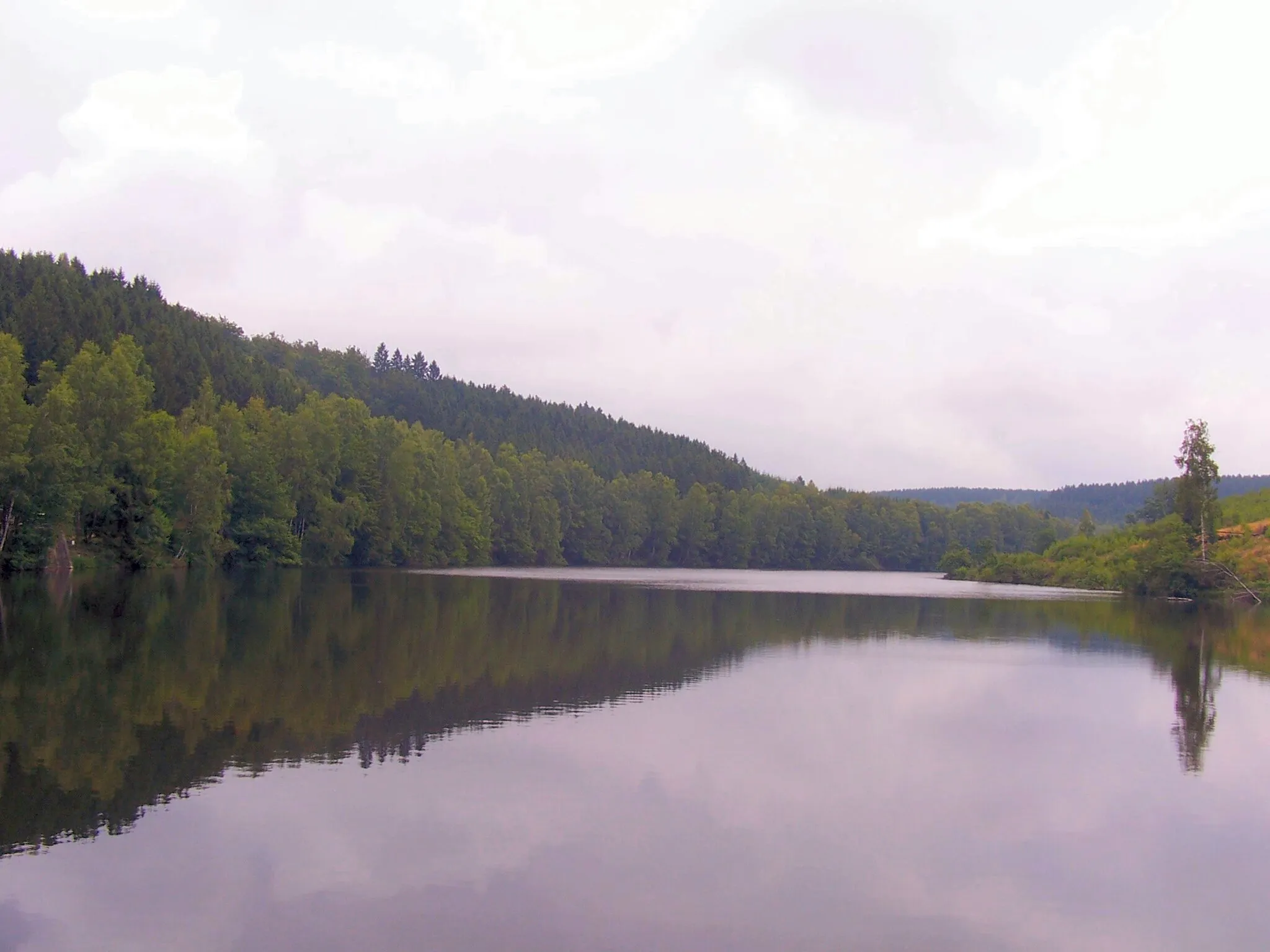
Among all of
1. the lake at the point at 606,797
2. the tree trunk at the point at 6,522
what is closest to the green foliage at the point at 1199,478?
the lake at the point at 606,797

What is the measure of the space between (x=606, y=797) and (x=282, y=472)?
88.7 m

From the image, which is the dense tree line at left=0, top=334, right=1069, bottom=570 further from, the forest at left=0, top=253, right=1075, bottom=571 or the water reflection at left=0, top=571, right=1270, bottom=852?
the water reflection at left=0, top=571, right=1270, bottom=852

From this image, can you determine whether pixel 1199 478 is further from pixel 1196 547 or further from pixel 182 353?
pixel 182 353

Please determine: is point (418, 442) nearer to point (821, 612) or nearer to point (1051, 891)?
point (821, 612)

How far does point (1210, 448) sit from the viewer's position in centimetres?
8019

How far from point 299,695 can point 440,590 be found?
42.1 meters

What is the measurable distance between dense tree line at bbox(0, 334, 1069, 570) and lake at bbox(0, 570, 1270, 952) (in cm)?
2923

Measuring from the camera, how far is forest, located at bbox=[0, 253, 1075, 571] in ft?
224

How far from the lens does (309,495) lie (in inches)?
4021

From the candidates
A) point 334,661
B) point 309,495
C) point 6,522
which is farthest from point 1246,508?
point 6,522

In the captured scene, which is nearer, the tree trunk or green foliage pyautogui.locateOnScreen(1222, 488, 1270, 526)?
the tree trunk

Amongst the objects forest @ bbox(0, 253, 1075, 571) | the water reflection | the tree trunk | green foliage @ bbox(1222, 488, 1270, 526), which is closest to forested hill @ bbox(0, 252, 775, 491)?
forest @ bbox(0, 253, 1075, 571)

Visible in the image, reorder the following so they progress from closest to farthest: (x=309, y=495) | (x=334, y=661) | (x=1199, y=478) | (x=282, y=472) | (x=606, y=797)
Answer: (x=606, y=797)
(x=334, y=661)
(x=1199, y=478)
(x=282, y=472)
(x=309, y=495)

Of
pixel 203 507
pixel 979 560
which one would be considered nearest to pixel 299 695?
pixel 203 507
